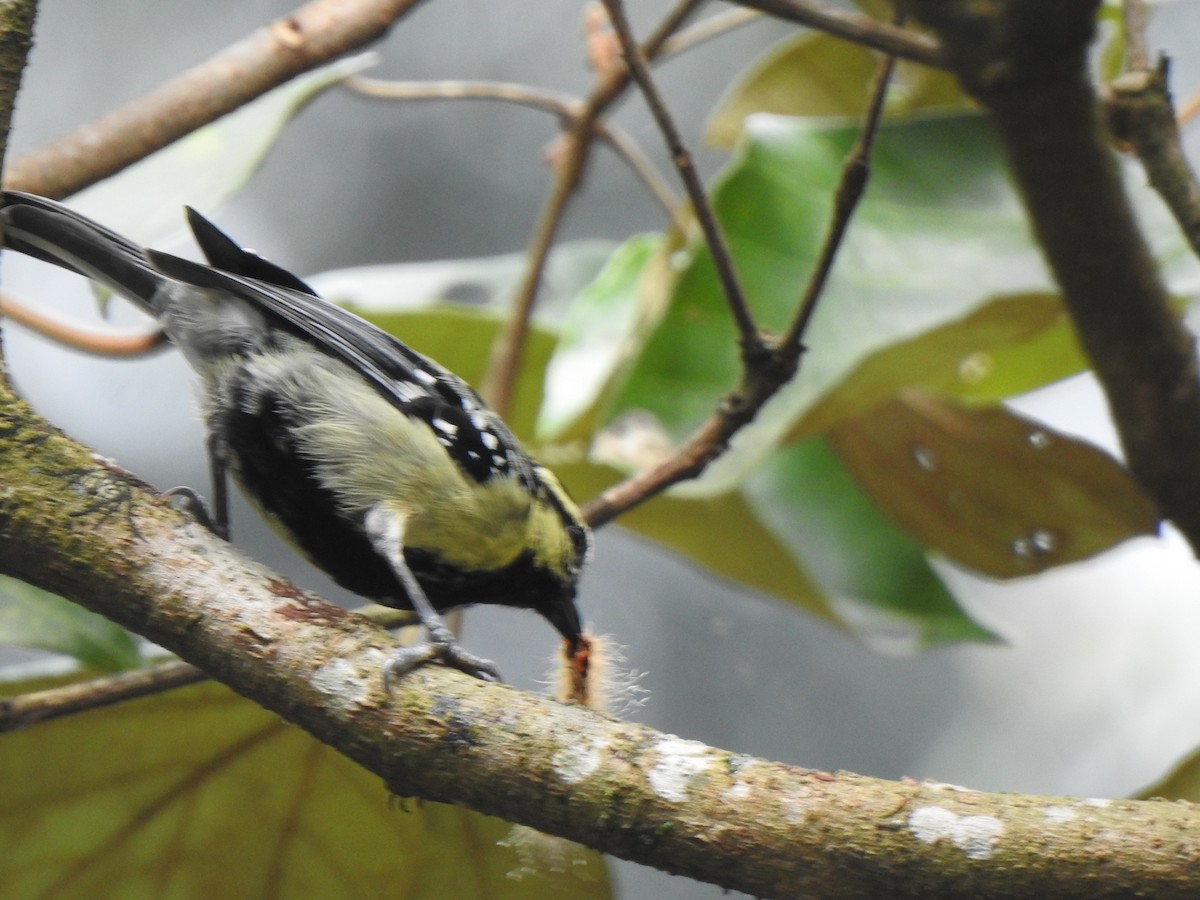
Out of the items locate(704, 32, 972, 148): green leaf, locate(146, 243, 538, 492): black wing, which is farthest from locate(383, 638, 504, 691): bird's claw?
locate(704, 32, 972, 148): green leaf

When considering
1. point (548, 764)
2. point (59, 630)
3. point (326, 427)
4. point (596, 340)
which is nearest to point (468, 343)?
point (596, 340)

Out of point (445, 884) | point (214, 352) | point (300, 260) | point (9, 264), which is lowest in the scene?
point (445, 884)

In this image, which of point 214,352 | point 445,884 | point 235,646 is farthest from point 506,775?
point 214,352

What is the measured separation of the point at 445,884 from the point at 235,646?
25.7 inches

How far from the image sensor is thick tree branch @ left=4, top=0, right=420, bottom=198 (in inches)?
74.1

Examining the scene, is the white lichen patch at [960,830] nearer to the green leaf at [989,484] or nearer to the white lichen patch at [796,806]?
the white lichen patch at [796,806]

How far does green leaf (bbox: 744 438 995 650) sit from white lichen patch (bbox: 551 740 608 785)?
58.9 inches

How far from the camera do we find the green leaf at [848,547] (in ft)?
8.46

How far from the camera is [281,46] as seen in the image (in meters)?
1.94

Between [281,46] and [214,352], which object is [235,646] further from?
[281,46]

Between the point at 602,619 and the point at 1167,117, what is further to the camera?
the point at 602,619

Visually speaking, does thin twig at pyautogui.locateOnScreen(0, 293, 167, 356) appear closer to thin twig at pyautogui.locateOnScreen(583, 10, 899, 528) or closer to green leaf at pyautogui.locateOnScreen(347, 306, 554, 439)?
green leaf at pyautogui.locateOnScreen(347, 306, 554, 439)

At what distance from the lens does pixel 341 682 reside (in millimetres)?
1188

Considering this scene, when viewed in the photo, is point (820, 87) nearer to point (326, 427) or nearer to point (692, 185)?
point (692, 185)
